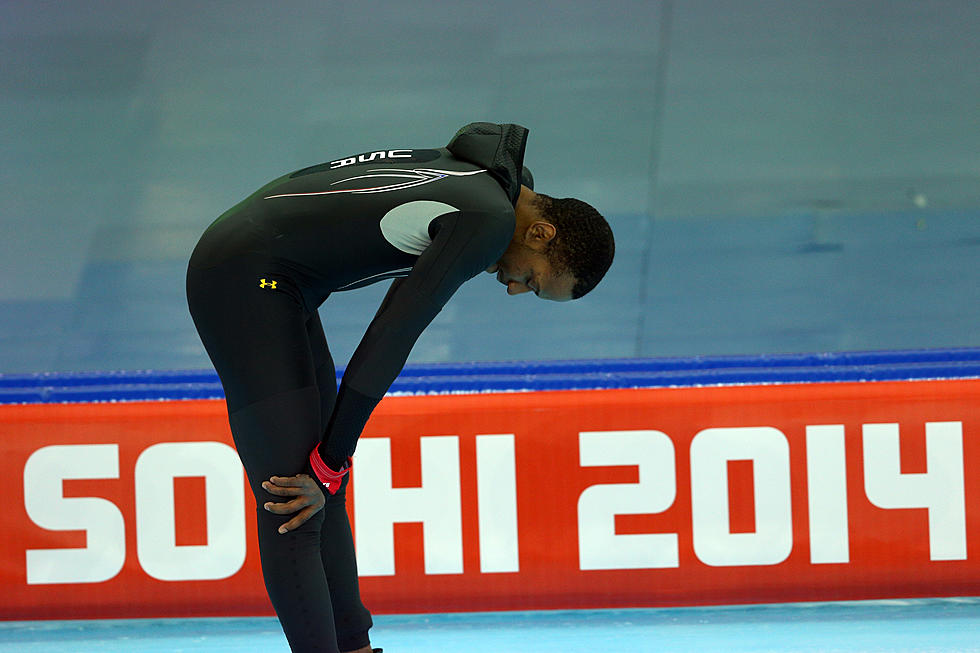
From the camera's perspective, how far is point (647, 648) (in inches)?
86.4

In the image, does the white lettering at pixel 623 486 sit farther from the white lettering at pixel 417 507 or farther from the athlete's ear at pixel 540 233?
the athlete's ear at pixel 540 233

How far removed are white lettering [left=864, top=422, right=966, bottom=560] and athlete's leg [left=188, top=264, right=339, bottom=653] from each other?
1.42m

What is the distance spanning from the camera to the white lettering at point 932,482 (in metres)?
2.44

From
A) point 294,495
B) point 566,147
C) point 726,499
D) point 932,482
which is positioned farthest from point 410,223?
point 566,147

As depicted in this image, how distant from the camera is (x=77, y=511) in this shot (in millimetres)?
2441

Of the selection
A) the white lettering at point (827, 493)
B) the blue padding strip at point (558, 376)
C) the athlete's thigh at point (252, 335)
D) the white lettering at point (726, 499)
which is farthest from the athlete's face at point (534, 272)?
the white lettering at point (827, 493)

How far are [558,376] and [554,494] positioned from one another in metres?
0.27

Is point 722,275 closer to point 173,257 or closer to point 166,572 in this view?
point 173,257

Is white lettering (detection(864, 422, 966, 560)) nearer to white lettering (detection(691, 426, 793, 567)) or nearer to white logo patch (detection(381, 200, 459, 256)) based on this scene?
white lettering (detection(691, 426, 793, 567))

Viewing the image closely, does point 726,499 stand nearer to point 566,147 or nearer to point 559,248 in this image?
point 559,248

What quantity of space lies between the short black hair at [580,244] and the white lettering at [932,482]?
45.5 inches

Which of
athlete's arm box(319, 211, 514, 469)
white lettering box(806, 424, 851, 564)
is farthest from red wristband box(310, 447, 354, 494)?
white lettering box(806, 424, 851, 564)

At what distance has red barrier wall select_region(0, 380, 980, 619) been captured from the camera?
2.44 m

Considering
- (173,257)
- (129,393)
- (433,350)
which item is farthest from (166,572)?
(173,257)
